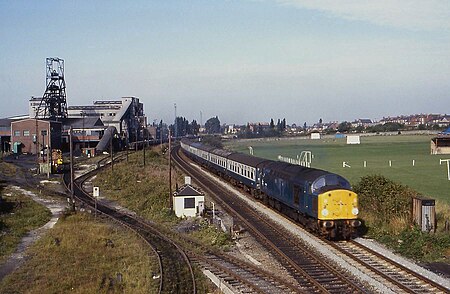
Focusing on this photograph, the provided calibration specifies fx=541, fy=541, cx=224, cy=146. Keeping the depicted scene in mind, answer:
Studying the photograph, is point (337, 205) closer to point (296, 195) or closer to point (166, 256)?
point (296, 195)

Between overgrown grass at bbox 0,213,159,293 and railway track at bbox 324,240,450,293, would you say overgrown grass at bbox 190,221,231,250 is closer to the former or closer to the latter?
overgrown grass at bbox 0,213,159,293

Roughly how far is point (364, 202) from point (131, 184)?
29808 millimetres

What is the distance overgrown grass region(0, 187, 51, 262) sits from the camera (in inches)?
1156

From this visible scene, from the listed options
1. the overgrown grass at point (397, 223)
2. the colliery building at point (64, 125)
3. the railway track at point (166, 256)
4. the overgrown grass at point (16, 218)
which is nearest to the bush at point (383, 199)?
the overgrown grass at point (397, 223)

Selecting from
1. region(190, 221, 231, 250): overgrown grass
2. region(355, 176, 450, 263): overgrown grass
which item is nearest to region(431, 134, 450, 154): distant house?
region(355, 176, 450, 263): overgrown grass

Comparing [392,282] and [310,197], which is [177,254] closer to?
[310,197]

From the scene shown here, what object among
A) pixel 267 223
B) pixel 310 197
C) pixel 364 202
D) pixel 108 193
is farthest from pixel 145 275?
pixel 108 193

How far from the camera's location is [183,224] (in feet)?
105

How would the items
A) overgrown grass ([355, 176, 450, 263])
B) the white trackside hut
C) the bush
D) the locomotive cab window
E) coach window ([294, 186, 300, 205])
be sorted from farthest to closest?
the white trackside hut → the bush → coach window ([294, 186, 300, 205]) → the locomotive cab window → overgrown grass ([355, 176, 450, 263])

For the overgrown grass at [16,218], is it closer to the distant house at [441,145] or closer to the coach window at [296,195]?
the coach window at [296,195]

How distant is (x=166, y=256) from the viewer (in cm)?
2350

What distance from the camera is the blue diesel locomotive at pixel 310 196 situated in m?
24.0

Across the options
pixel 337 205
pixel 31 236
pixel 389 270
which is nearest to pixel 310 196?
pixel 337 205

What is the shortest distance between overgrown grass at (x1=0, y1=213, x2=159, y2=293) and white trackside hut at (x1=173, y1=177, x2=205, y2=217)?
4.01 m
